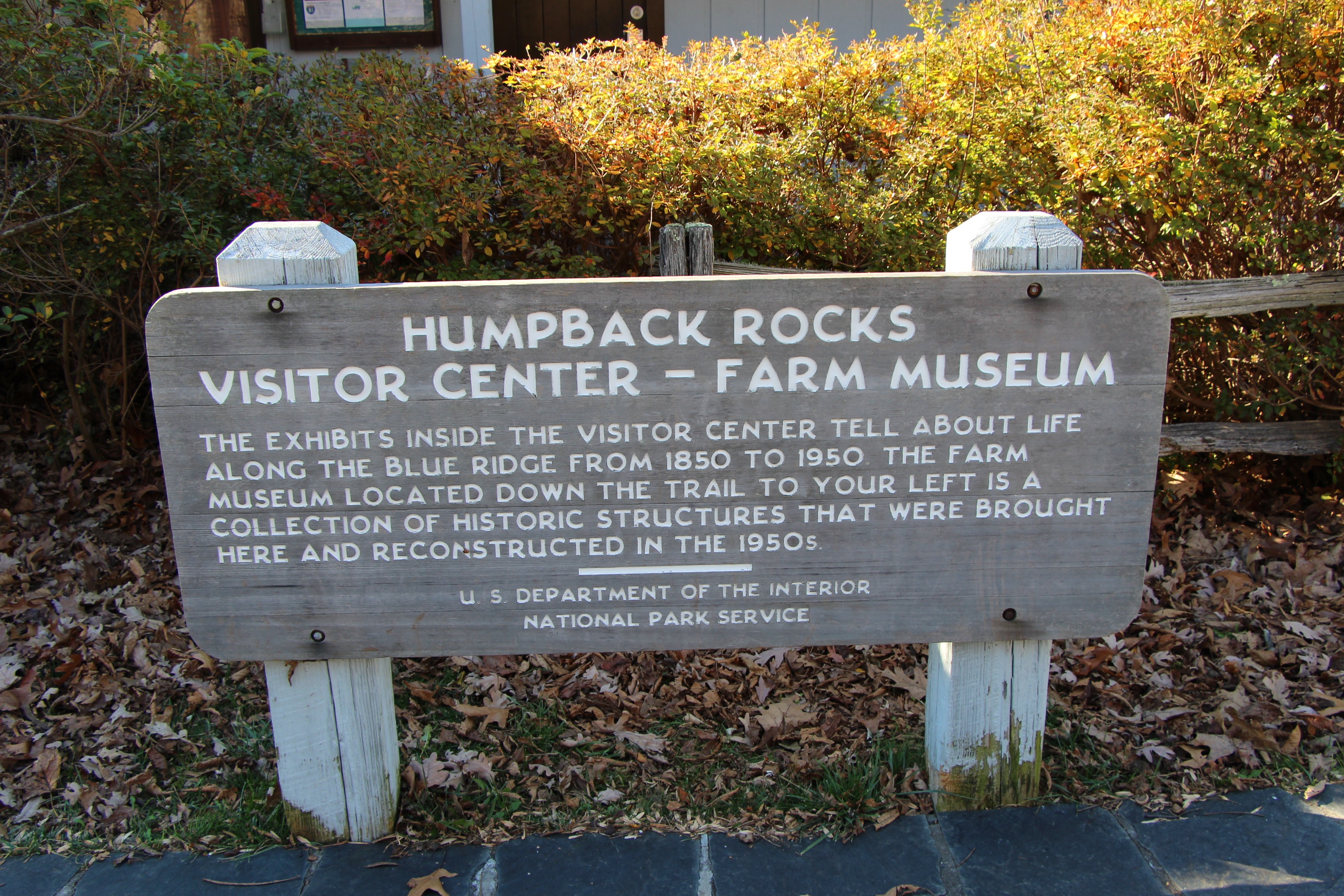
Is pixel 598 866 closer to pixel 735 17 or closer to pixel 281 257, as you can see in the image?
pixel 281 257

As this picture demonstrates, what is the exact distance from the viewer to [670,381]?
2.20m

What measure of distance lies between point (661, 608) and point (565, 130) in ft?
7.49

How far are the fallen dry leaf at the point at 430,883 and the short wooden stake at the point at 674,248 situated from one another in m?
1.79

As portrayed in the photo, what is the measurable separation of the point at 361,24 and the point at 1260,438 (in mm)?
6314

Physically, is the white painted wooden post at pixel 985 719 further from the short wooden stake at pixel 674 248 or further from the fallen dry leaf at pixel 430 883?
the fallen dry leaf at pixel 430 883

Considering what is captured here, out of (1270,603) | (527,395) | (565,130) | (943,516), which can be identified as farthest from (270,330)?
(1270,603)

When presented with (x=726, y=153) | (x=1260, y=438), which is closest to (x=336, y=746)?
→ (x=726, y=153)

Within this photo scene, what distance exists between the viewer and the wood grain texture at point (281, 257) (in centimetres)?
215

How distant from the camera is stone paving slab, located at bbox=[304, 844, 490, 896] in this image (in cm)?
239

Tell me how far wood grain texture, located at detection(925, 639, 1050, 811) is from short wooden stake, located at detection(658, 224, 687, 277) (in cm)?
135

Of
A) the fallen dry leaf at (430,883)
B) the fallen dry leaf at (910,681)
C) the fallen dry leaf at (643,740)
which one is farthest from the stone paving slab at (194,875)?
the fallen dry leaf at (910,681)

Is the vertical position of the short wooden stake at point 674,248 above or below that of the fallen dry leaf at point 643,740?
above

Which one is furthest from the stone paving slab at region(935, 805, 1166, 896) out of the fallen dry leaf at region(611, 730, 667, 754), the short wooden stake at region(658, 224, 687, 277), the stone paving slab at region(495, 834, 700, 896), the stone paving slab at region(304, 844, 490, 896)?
the short wooden stake at region(658, 224, 687, 277)

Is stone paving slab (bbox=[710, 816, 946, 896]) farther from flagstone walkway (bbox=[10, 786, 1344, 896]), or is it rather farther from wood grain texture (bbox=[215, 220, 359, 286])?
wood grain texture (bbox=[215, 220, 359, 286])
